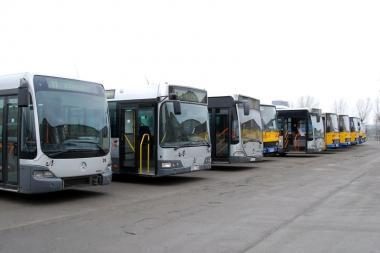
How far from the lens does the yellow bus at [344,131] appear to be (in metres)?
37.9

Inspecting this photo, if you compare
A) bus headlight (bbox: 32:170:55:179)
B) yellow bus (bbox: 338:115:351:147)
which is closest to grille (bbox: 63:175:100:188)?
bus headlight (bbox: 32:170:55:179)

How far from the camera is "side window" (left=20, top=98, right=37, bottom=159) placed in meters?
11.1

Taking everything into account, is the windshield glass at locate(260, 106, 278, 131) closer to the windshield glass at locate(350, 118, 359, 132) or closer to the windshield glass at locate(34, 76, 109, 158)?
the windshield glass at locate(34, 76, 109, 158)

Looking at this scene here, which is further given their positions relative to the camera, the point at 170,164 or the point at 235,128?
the point at 235,128

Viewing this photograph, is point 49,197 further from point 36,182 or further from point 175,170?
→ point 175,170

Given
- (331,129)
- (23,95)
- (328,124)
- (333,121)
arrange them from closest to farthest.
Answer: (23,95) < (328,124) < (331,129) < (333,121)

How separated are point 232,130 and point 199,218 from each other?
404 inches

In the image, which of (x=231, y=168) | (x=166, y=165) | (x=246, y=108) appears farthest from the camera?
(x=231, y=168)

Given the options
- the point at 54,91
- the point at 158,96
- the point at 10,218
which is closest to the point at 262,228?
the point at 10,218

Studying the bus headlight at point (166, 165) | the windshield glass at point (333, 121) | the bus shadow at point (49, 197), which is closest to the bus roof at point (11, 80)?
the bus shadow at point (49, 197)

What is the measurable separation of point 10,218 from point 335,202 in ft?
22.7

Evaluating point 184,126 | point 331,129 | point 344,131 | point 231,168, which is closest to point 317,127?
point 331,129

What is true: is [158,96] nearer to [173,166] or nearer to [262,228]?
[173,166]

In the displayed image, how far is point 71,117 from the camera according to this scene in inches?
460
